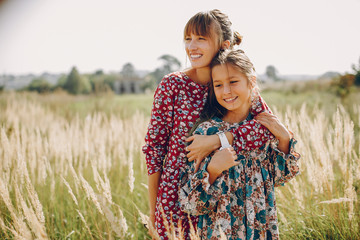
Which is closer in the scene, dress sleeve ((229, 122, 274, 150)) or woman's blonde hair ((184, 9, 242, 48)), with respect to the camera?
dress sleeve ((229, 122, 274, 150))

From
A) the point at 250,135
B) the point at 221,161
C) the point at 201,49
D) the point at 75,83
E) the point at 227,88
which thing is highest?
the point at 75,83

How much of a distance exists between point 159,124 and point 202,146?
0.35 metres

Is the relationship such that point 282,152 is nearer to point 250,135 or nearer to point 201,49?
point 250,135

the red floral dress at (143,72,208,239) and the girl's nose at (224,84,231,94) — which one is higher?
the girl's nose at (224,84,231,94)

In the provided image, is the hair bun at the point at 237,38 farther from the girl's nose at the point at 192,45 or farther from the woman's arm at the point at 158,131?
the woman's arm at the point at 158,131

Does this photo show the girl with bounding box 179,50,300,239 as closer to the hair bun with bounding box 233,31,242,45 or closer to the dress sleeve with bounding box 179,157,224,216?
the dress sleeve with bounding box 179,157,224,216

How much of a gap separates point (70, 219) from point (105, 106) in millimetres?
7499

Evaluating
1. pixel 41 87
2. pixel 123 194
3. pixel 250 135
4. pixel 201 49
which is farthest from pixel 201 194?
pixel 41 87

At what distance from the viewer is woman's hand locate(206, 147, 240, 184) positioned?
1.41 meters

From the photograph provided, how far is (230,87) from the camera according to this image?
1.56 meters

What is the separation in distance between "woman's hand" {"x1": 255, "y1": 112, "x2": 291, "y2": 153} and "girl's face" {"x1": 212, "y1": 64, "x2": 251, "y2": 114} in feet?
0.56

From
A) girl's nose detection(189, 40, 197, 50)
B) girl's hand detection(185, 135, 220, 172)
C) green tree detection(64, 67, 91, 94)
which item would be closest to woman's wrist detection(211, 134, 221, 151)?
girl's hand detection(185, 135, 220, 172)

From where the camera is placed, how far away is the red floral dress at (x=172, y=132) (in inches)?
63.6

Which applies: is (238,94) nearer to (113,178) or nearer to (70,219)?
(70,219)
